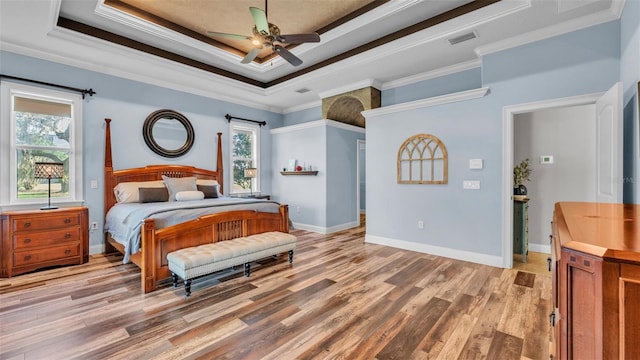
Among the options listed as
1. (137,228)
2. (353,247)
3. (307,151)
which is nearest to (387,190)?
(353,247)

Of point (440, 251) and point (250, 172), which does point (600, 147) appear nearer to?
point (440, 251)

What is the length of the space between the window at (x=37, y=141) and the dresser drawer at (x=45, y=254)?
2.81 feet

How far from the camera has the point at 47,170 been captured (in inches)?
139

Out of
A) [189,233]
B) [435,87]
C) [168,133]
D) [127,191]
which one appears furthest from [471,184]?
[168,133]

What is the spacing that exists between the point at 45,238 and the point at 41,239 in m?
0.04

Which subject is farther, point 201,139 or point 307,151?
point 307,151

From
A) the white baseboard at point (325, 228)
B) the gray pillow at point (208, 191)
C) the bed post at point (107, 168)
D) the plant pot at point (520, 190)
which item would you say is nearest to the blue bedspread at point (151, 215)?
the bed post at point (107, 168)

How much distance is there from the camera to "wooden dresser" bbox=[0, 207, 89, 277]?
326 centimetres

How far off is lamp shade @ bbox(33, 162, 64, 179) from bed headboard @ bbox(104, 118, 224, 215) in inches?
32.1

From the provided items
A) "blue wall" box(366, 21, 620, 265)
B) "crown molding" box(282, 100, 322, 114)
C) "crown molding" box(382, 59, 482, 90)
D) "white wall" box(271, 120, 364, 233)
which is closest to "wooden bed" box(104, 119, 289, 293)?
"white wall" box(271, 120, 364, 233)

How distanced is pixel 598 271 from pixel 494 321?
196 cm

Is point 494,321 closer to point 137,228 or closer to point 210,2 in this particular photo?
point 137,228

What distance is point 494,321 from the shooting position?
231 cm

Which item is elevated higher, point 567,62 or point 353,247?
point 567,62
